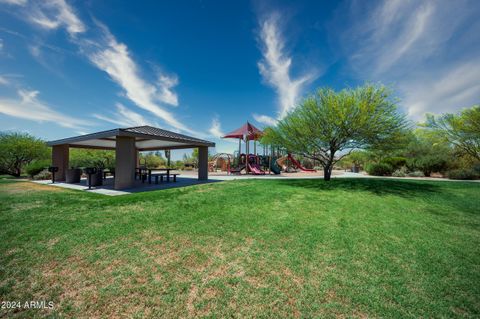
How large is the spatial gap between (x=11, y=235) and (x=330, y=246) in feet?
21.2

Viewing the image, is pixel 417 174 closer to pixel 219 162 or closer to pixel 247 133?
pixel 247 133

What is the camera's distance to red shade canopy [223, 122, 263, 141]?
2087 cm

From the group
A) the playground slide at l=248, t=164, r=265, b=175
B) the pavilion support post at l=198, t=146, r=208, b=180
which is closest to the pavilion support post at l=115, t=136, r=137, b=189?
the pavilion support post at l=198, t=146, r=208, b=180

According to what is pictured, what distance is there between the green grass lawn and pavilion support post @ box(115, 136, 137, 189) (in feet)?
11.9

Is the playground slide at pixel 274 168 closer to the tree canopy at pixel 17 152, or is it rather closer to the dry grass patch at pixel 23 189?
the dry grass patch at pixel 23 189

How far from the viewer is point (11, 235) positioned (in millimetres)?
3842

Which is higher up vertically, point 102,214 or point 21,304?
point 102,214

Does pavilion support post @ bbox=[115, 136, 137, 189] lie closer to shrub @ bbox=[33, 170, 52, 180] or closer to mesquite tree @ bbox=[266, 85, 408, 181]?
mesquite tree @ bbox=[266, 85, 408, 181]

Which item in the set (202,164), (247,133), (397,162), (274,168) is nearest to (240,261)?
(202,164)

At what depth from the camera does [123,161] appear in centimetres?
924

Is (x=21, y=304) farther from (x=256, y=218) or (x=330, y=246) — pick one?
(x=330, y=246)

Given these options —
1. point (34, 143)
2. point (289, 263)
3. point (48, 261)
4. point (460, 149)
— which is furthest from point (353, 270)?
point (34, 143)

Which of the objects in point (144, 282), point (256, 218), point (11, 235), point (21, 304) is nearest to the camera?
point (21, 304)

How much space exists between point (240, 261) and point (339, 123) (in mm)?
8506
